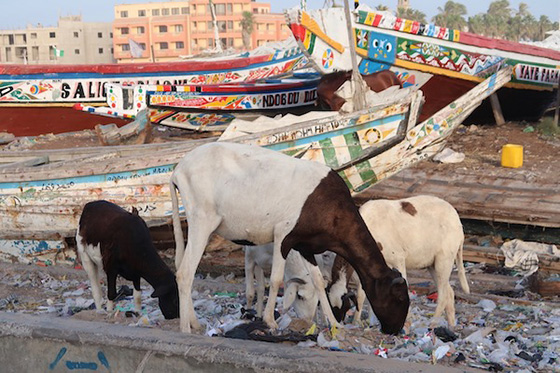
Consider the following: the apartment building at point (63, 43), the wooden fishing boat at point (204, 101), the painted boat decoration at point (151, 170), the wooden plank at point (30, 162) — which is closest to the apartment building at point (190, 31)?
the apartment building at point (63, 43)

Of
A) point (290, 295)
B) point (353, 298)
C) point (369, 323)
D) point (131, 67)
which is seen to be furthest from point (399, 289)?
point (131, 67)

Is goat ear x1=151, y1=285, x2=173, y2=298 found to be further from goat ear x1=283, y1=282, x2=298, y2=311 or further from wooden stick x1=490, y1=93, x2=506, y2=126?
wooden stick x1=490, y1=93, x2=506, y2=126

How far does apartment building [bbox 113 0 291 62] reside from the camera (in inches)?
3093

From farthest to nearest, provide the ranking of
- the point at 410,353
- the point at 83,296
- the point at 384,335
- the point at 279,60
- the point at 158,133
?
1. the point at 279,60
2. the point at 158,133
3. the point at 83,296
4. the point at 384,335
5. the point at 410,353

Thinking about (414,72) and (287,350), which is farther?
(414,72)

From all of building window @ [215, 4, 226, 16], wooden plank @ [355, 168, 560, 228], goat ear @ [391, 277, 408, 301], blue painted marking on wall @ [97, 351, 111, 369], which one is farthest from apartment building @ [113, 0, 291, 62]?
blue painted marking on wall @ [97, 351, 111, 369]

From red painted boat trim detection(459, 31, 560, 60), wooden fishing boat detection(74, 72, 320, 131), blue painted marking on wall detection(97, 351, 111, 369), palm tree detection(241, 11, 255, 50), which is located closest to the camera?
blue painted marking on wall detection(97, 351, 111, 369)

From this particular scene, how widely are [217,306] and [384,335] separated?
2195mm

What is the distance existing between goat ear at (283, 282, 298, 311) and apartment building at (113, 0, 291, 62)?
70860 mm

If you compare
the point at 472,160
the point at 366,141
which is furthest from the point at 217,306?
the point at 472,160

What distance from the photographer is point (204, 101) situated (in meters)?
19.0

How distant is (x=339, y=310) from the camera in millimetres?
7199

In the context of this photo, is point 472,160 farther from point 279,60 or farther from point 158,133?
point 279,60

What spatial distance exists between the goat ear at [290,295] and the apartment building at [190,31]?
70.9 meters
